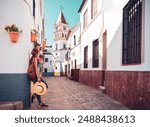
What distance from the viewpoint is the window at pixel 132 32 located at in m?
4.26

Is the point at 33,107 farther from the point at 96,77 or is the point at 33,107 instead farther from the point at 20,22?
the point at 96,77

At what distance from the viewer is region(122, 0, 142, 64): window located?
426cm

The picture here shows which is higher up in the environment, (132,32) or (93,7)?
(93,7)

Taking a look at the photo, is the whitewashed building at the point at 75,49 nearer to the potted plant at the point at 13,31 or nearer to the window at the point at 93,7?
the window at the point at 93,7

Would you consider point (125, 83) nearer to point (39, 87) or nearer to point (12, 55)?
point (39, 87)

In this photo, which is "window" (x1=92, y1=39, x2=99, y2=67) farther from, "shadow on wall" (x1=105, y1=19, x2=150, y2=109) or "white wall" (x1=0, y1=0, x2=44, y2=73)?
"white wall" (x1=0, y1=0, x2=44, y2=73)

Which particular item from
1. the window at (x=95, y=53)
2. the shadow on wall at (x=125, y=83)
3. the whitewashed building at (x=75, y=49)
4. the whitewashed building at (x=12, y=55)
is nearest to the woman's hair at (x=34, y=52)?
the whitewashed building at (x=12, y=55)

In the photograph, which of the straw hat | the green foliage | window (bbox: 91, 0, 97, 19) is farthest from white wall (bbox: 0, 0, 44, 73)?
window (bbox: 91, 0, 97, 19)

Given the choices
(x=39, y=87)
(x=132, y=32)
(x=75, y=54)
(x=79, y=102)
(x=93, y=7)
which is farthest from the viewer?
(x=75, y=54)

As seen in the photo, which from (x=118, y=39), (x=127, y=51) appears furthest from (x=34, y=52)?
(x=118, y=39)

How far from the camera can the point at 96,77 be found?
336 inches

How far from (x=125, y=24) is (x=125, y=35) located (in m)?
0.34

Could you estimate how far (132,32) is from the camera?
4664mm

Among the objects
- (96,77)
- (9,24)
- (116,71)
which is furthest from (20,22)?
(96,77)
